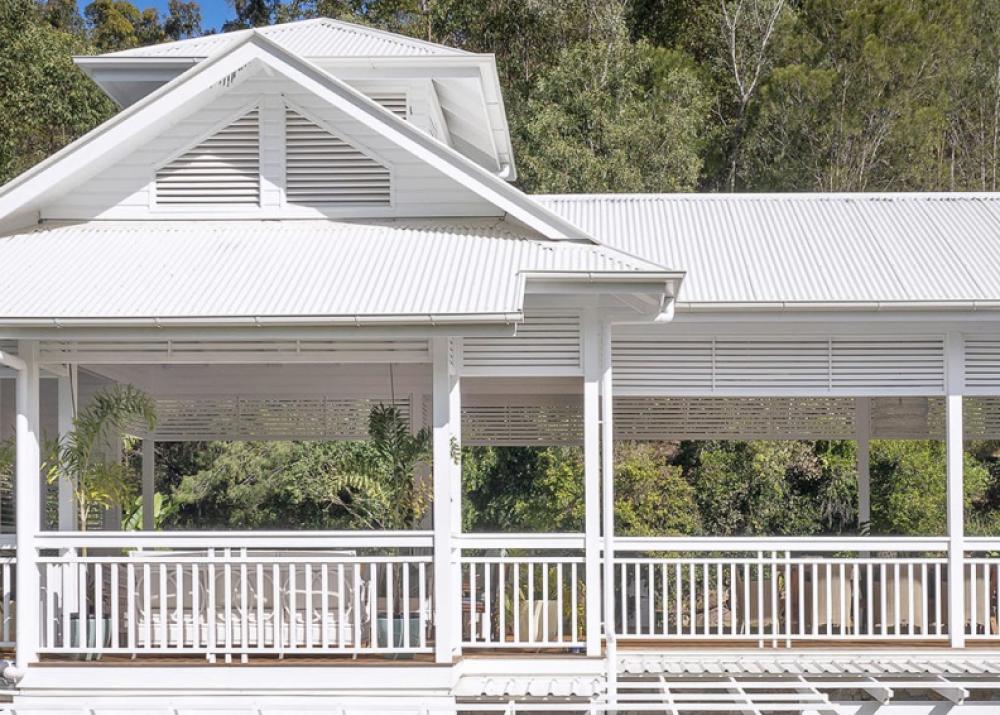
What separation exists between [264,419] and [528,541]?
6849mm

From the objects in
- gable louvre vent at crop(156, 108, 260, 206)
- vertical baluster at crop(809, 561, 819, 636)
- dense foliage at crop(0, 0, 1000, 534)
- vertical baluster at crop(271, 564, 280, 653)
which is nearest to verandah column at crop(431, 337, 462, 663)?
vertical baluster at crop(271, 564, 280, 653)

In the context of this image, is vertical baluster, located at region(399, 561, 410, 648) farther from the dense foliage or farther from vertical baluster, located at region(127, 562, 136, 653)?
the dense foliage

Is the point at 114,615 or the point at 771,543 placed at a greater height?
the point at 771,543

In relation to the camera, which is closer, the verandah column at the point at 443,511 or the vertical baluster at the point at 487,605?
the verandah column at the point at 443,511

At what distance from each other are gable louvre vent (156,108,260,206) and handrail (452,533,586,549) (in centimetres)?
356

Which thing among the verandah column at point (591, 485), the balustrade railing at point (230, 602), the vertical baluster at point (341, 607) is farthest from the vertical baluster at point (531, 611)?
the vertical baluster at point (341, 607)

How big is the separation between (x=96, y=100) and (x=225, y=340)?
72.2 ft

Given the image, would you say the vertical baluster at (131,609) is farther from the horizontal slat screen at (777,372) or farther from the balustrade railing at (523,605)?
the horizontal slat screen at (777,372)

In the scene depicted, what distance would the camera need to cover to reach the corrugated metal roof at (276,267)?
10.7 metres

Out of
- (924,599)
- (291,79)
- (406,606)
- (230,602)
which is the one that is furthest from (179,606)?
(924,599)

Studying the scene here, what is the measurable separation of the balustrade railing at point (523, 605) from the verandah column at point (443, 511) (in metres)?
0.44

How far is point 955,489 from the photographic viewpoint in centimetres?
1240

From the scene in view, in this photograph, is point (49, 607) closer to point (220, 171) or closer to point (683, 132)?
point (220, 171)

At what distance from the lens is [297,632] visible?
11.2m
